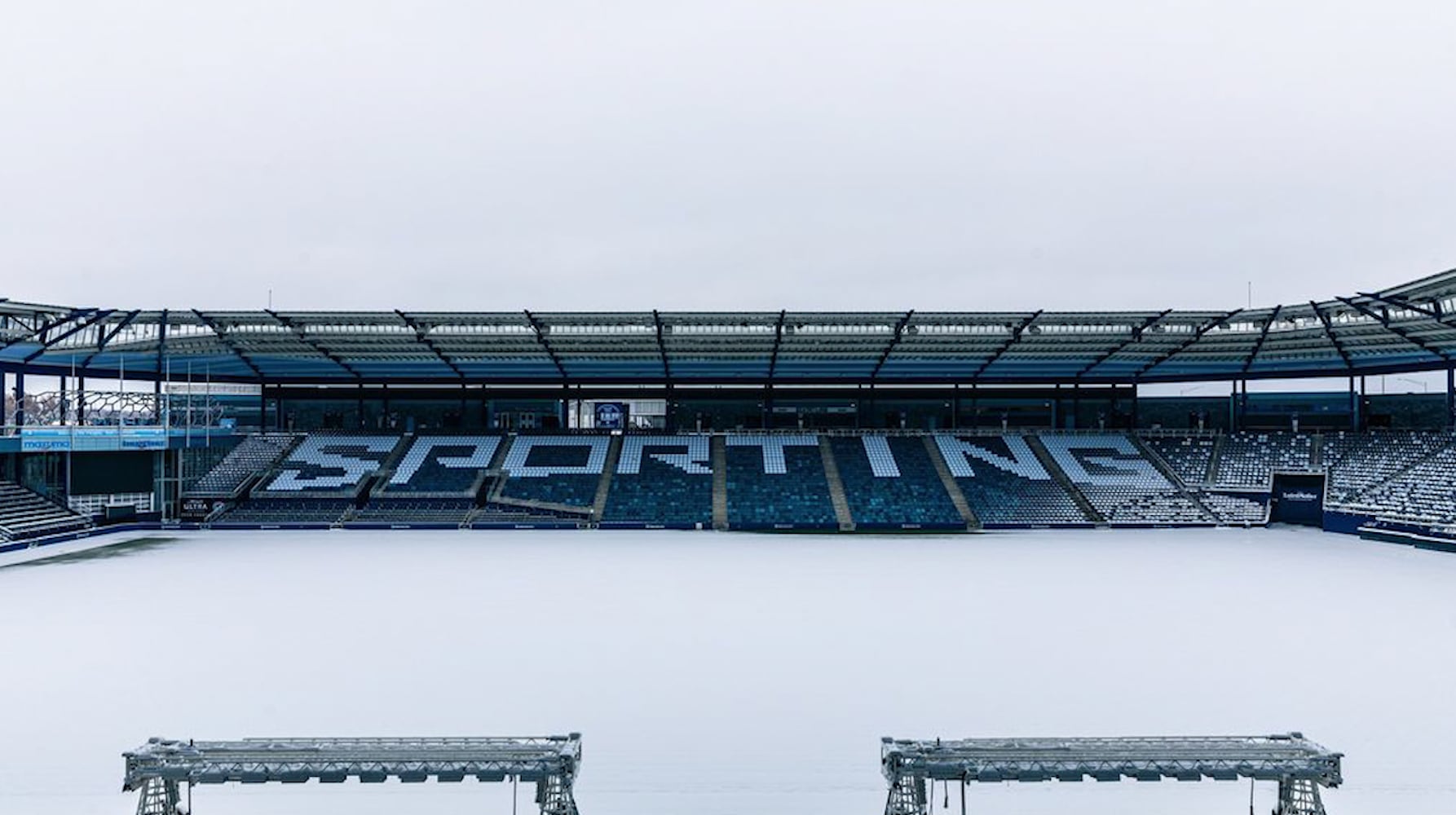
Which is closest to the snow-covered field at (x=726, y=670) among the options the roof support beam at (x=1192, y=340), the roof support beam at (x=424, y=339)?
the roof support beam at (x=424, y=339)

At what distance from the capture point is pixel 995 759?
27.3 ft

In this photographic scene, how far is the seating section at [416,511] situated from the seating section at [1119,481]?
33134 millimetres

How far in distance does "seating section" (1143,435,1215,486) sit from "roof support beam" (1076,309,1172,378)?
6594 mm

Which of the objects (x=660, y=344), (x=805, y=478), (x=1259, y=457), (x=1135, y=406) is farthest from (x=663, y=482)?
(x=1259, y=457)

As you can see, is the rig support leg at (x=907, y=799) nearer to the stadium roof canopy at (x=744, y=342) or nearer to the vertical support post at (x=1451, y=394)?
the stadium roof canopy at (x=744, y=342)

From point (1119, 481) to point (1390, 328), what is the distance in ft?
46.1

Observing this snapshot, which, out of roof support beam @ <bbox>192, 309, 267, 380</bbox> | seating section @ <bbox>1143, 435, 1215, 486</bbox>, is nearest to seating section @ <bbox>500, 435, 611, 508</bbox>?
roof support beam @ <bbox>192, 309, 267, 380</bbox>

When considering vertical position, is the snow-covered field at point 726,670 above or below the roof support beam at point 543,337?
below

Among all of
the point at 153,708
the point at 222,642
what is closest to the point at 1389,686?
the point at 153,708

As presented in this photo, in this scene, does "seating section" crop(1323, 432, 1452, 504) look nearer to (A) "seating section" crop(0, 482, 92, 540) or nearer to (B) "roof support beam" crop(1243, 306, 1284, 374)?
(B) "roof support beam" crop(1243, 306, 1284, 374)

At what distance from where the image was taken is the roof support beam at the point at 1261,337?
3556 cm

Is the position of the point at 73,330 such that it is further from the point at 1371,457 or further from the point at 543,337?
the point at 1371,457

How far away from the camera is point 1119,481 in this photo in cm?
4325

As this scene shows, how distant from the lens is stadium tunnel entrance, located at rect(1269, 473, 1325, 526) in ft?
132
